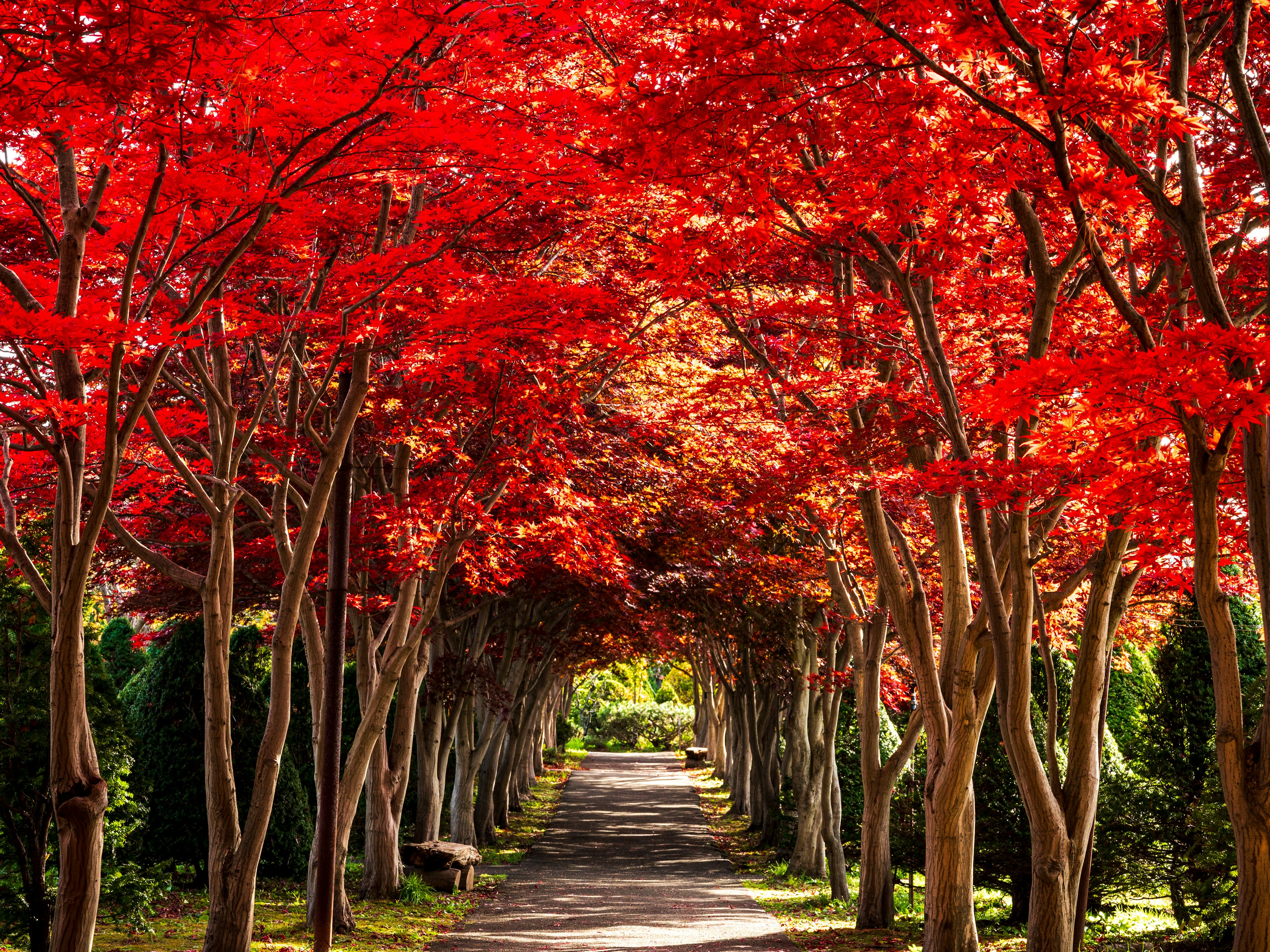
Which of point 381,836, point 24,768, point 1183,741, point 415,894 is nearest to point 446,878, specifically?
point 415,894

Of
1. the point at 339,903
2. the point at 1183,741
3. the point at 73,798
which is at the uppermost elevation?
the point at 73,798

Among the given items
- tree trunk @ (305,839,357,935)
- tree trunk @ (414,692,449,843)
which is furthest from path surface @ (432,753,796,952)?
tree trunk @ (414,692,449,843)

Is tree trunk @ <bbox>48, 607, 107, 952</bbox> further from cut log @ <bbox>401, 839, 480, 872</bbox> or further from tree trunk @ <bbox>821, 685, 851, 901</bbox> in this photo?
tree trunk @ <bbox>821, 685, 851, 901</bbox>

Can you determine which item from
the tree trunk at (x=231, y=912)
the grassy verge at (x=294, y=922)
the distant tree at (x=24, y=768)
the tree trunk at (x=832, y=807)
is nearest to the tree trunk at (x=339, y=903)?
the grassy verge at (x=294, y=922)

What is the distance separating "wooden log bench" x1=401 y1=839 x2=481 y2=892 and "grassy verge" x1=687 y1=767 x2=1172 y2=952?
4.03 metres

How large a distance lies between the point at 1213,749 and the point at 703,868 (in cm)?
911

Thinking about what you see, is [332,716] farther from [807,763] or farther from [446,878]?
[807,763]

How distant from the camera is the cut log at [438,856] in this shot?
14.8 m

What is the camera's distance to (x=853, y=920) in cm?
1315

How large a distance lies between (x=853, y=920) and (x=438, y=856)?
5600mm

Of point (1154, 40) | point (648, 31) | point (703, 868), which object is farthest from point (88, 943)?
point (703, 868)

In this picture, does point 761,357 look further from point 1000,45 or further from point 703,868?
point 703,868

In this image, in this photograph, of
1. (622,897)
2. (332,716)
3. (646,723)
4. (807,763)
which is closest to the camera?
(332,716)

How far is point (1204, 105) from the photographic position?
7.68 metres
